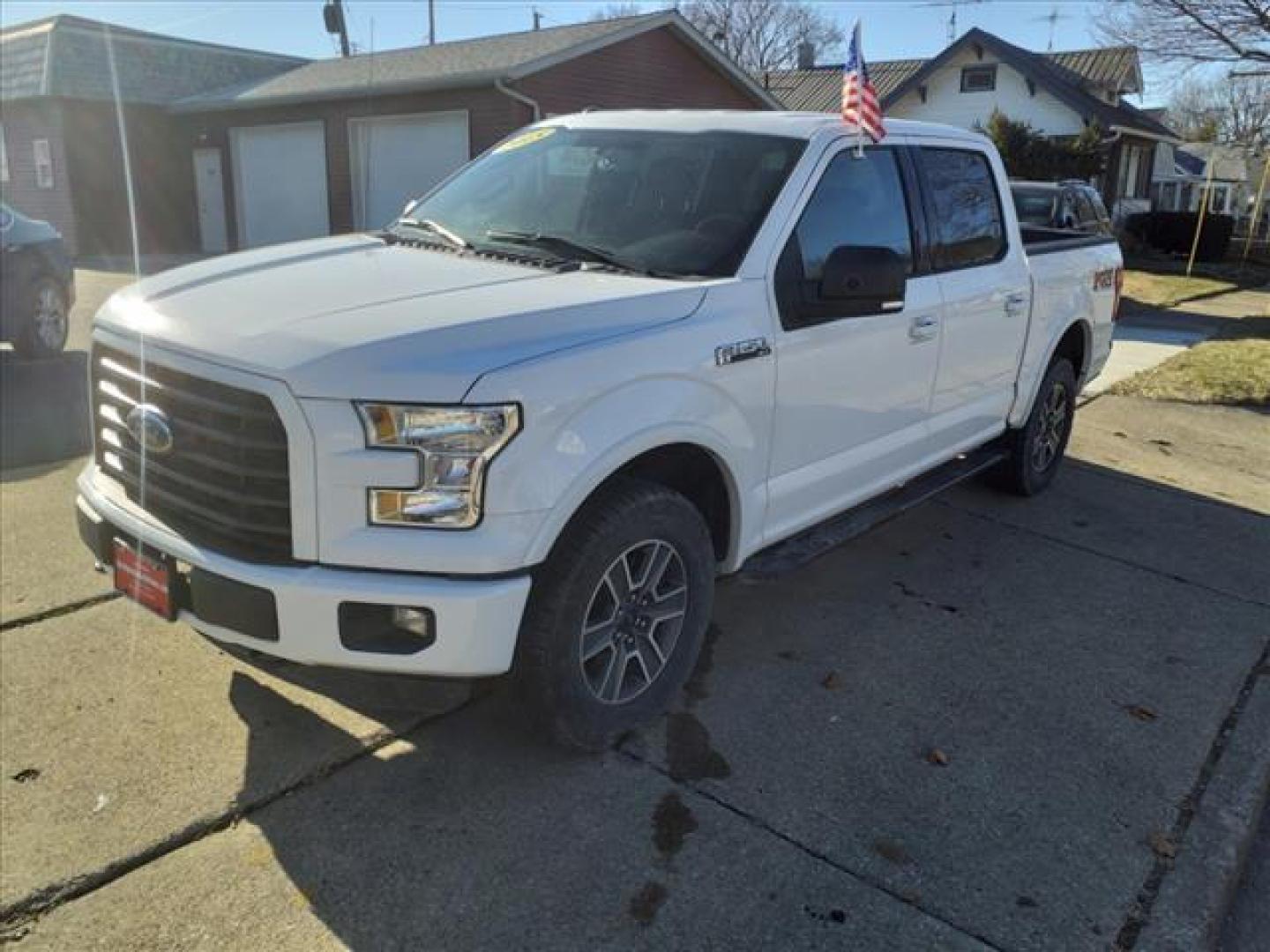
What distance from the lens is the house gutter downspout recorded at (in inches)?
633

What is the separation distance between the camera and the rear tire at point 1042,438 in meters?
6.09

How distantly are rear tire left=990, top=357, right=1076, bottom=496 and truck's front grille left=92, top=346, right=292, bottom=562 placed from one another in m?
4.51

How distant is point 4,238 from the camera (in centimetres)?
861

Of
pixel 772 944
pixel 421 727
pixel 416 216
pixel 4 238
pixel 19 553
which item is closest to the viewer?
pixel 772 944

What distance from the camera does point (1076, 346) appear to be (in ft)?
21.4

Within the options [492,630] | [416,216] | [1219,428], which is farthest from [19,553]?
[1219,428]

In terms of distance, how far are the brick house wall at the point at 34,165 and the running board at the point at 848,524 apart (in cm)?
2033

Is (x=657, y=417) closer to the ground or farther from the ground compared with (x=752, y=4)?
closer to the ground

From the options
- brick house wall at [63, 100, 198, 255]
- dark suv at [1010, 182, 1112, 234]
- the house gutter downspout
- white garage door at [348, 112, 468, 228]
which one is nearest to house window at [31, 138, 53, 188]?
brick house wall at [63, 100, 198, 255]

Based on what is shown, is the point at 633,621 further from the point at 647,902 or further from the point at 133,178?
the point at 133,178

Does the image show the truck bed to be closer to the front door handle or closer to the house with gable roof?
the front door handle

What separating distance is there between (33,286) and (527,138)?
6189 millimetres

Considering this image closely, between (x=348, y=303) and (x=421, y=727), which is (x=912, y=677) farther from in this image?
(x=348, y=303)

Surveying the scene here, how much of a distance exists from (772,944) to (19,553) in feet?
12.9
